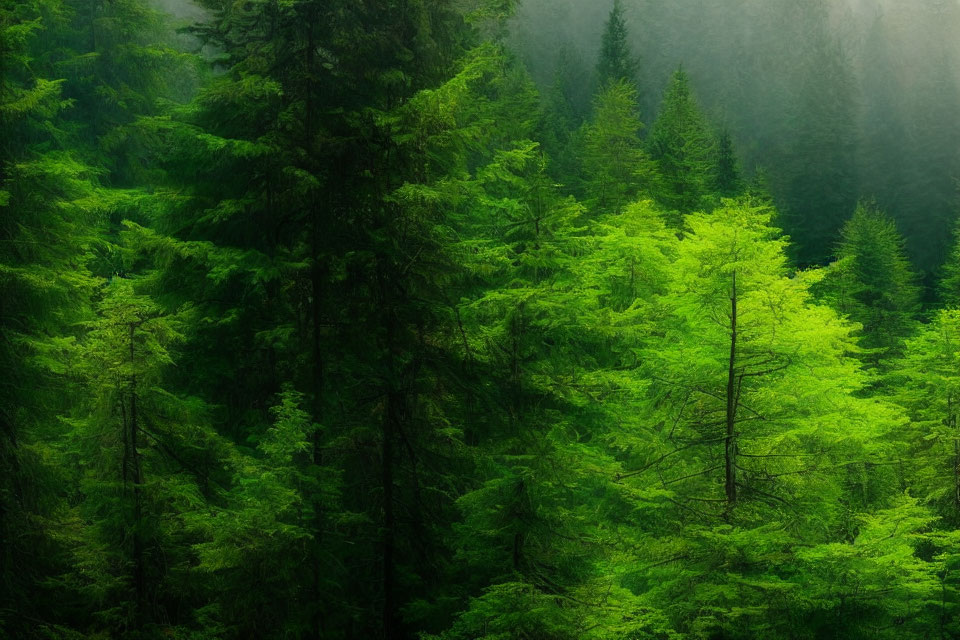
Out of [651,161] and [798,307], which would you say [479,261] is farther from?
[651,161]

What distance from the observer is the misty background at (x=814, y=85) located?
212 ft

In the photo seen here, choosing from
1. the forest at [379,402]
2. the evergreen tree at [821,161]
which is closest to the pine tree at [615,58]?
the evergreen tree at [821,161]

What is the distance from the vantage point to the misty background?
64.7 meters

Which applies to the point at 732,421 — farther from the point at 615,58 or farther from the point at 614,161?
the point at 615,58

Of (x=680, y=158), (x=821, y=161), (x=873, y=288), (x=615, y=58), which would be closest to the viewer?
(x=680, y=158)

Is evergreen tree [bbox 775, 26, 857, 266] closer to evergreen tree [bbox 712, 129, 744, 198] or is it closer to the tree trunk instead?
evergreen tree [bbox 712, 129, 744, 198]

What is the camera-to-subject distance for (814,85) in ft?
237

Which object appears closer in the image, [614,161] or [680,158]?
[614,161]

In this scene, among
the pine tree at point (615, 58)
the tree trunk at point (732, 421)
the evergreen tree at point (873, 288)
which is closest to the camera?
the tree trunk at point (732, 421)

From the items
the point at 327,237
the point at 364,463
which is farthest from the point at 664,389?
the point at 327,237

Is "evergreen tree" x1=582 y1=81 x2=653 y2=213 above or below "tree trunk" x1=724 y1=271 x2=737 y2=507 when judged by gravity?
above

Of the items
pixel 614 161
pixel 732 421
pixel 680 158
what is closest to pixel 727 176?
pixel 680 158

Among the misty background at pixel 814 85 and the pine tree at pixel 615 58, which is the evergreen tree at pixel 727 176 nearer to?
the misty background at pixel 814 85

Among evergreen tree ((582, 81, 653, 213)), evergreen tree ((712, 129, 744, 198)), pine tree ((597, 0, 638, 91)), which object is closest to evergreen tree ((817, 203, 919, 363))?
evergreen tree ((712, 129, 744, 198))
